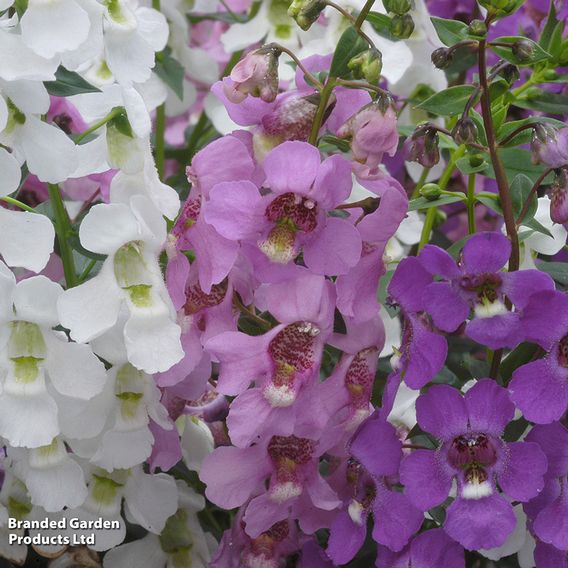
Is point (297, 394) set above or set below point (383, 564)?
above

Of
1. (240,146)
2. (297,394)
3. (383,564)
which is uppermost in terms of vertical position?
(240,146)

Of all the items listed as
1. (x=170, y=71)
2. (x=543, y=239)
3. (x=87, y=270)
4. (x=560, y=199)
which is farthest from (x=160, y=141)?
(x=560, y=199)

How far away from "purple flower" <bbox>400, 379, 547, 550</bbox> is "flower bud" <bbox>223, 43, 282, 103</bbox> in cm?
23

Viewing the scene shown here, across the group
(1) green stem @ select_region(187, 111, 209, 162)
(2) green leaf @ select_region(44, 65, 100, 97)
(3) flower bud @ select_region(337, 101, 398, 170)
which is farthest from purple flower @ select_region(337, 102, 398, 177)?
(1) green stem @ select_region(187, 111, 209, 162)

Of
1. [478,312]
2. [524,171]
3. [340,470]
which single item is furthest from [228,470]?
[524,171]

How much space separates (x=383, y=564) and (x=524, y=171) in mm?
346

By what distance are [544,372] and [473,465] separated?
0.28 feet

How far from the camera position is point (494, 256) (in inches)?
29.5

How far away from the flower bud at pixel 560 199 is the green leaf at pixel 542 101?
238 mm

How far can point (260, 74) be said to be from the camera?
0.75 metres

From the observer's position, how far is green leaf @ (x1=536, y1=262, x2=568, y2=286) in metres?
0.88

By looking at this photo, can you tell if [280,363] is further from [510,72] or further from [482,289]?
[510,72]

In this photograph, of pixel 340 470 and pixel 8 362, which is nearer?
pixel 8 362

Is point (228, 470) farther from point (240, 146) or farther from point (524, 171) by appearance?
point (524, 171)
